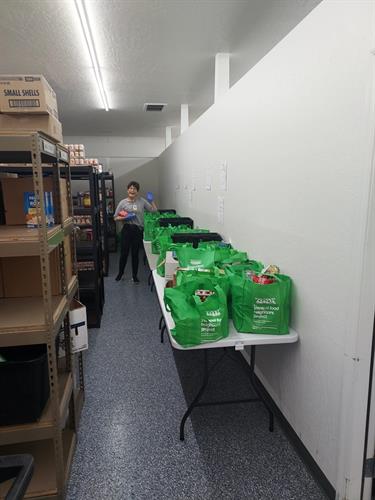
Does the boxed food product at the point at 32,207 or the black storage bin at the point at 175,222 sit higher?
the boxed food product at the point at 32,207

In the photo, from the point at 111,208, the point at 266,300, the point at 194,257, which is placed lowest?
the point at 266,300

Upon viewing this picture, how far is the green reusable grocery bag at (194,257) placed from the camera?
7.82 feet

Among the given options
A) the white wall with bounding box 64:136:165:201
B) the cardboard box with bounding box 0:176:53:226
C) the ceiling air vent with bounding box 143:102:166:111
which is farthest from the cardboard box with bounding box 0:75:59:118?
the white wall with bounding box 64:136:165:201

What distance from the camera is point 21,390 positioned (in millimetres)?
1453

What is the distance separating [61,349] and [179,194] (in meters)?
4.14

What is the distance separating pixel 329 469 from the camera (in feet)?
5.09

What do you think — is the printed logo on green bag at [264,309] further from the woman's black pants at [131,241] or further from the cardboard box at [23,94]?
the woman's black pants at [131,241]

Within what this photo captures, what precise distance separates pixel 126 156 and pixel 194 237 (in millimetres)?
6829

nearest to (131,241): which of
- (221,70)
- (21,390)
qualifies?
(221,70)

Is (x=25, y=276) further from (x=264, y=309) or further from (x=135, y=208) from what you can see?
(x=135, y=208)

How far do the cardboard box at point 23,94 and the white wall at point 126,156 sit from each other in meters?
7.75

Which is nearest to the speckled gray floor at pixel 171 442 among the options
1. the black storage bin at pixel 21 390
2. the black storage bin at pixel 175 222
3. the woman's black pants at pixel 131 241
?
the black storage bin at pixel 21 390

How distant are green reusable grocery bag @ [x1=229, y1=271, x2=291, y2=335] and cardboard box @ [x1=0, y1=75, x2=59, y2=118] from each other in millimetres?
1326

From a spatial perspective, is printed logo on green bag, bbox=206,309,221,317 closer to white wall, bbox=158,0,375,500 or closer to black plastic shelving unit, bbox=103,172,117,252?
white wall, bbox=158,0,375,500
